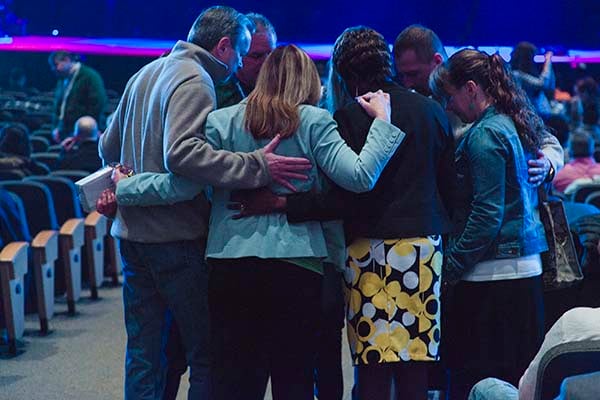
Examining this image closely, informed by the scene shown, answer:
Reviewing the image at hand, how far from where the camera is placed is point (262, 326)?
→ 3465 mm

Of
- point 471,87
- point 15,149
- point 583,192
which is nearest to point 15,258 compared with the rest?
point 15,149

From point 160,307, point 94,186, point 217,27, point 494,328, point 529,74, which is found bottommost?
point 494,328

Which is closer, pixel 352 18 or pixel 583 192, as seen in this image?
pixel 583 192

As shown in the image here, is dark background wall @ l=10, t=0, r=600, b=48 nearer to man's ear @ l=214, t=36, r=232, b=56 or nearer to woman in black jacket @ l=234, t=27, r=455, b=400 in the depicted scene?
man's ear @ l=214, t=36, r=232, b=56

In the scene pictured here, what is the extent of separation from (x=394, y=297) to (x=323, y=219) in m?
0.33

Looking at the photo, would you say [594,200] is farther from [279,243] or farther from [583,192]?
[279,243]

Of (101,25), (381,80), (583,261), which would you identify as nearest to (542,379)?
(381,80)

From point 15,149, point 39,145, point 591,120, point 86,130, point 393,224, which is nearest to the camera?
point 393,224

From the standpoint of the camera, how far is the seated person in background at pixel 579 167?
6.82 m

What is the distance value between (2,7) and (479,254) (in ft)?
45.6

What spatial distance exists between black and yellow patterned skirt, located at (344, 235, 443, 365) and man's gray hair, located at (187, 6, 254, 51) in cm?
75

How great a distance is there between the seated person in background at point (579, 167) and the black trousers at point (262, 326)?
12.0ft

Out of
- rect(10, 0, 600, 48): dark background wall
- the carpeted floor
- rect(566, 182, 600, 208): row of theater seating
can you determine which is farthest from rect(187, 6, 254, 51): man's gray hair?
rect(10, 0, 600, 48): dark background wall

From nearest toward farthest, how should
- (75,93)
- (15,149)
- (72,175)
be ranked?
(72,175) → (15,149) → (75,93)
